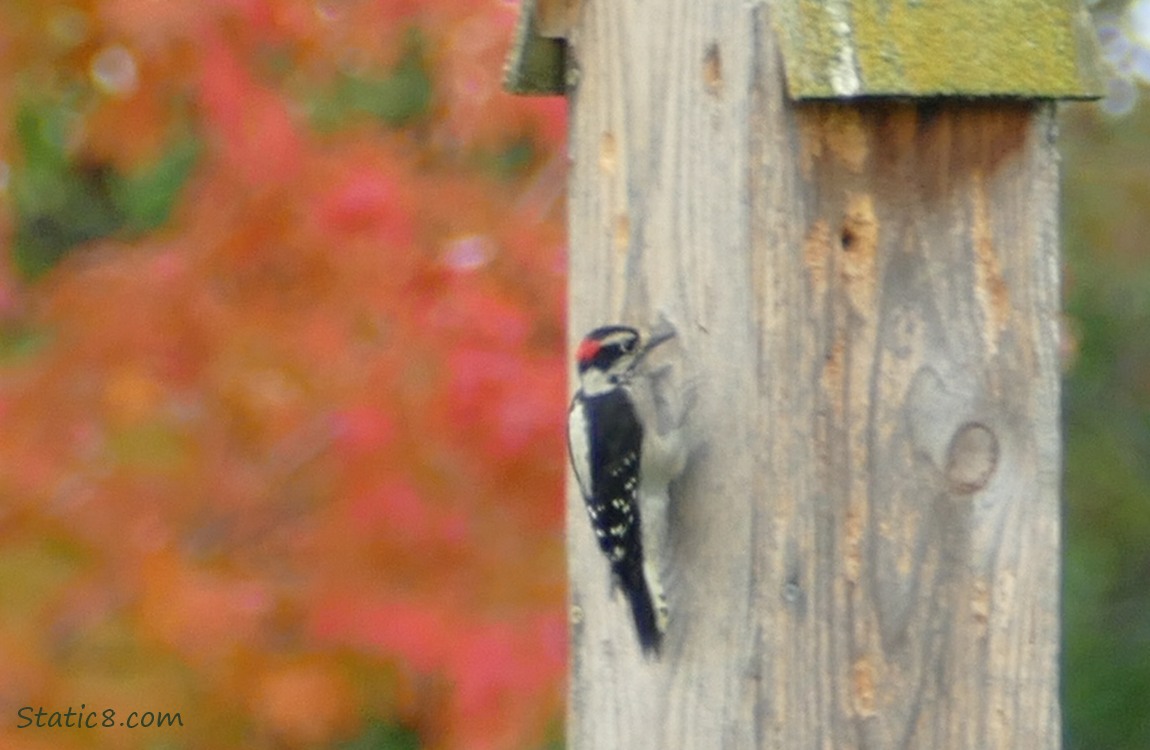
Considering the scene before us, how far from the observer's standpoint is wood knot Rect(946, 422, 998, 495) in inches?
95.9

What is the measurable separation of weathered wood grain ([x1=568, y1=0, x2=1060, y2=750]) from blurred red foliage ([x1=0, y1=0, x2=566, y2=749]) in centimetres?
130

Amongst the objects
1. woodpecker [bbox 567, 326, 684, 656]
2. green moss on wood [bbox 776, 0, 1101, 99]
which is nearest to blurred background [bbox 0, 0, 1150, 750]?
woodpecker [bbox 567, 326, 684, 656]

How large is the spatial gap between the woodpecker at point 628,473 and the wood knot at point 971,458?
0.39 meters

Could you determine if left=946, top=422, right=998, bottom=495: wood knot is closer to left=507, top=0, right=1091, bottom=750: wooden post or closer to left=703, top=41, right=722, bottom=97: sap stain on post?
left=507, top=0, right=1091, bottom=750: wooden post

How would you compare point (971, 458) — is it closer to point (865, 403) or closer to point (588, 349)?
point (865, 403)

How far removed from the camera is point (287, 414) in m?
3.93

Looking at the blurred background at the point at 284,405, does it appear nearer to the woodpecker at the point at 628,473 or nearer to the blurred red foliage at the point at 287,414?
the blurred red foliage at the point at 287,414

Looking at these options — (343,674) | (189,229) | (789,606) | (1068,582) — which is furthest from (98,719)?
(1068,582)

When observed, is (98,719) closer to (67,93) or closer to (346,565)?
(346,565)

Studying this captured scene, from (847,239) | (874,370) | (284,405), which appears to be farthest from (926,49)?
(284,405)

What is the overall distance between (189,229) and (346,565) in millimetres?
859

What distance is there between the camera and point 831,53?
2.29 metres

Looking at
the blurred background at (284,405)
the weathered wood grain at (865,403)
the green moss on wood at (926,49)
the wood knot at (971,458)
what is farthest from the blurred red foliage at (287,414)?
Answer: the green moss on wood at (926,49)

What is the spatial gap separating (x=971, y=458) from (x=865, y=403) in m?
0.18
